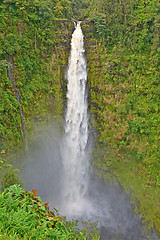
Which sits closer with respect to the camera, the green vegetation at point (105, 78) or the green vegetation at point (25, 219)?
the green vegetation at point (25, 219)

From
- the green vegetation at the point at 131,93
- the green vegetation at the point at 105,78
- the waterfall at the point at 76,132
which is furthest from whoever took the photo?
the waterfall at the point at 76,132

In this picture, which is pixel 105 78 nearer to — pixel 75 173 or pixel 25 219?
pixel 75 173

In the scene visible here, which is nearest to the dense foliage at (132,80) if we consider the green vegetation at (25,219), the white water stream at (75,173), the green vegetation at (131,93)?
the green vegetation at (131,93)

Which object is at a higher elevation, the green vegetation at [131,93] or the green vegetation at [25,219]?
the green vegetation at [131,93]

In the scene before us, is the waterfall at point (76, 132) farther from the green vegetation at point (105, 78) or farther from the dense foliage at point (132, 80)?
the dense foliage at point (132, 80)

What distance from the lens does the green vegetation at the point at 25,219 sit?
12.2ft

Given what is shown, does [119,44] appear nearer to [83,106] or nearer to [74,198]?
[83,106]

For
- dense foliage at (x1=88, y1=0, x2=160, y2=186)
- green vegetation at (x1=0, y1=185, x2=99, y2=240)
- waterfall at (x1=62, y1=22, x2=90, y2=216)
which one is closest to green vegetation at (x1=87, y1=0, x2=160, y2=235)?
dense foliage at (x1=88, y1=0, x2=160, y2=186)

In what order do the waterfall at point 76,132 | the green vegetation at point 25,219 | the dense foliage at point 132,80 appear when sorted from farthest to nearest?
the waterfall at point 76,132 → the dense foliage at point 132,80 → the green vegetation at point 25,219

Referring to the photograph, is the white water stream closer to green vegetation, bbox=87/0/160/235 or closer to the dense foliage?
green vegetation, bbox=87/0/160/235

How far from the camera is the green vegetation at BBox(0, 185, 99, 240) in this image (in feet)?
12.2

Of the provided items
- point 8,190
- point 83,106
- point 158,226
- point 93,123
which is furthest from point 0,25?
point 158,226

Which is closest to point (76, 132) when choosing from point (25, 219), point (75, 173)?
point (75, 173)

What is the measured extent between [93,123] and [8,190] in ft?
43.3
